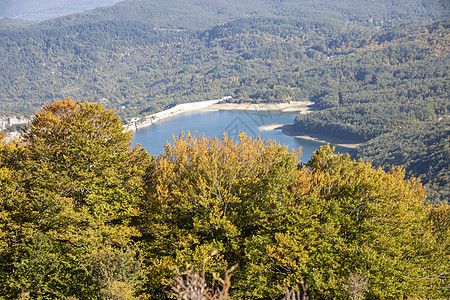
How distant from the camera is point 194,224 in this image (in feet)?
62.2

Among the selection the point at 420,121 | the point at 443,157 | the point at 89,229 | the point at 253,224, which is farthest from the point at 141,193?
the point at 420,121

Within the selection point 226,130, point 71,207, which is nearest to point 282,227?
point 71,207

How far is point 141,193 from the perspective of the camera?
22.3m

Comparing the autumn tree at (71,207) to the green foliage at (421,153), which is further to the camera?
the green foliage at (421,153)

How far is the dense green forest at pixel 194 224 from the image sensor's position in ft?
57.9

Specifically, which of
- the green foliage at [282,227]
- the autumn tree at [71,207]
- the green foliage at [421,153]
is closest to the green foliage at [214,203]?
the green foliage at [282,227]

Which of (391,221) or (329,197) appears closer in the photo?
(391,221)

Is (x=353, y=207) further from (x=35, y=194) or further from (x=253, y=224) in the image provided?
(x=35, y=194)

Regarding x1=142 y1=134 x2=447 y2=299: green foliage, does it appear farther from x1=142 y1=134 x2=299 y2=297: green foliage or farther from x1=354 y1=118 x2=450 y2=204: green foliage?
x1=354 y1=118 x2=450 y2=204: green foliage

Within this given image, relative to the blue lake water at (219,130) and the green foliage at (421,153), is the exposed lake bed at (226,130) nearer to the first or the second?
the blue lake water at (219,130)

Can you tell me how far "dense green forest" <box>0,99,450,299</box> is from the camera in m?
17.6

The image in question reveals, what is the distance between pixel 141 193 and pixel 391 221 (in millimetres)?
13696

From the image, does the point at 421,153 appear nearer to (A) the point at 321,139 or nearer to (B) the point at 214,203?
(A) the point at 321,139

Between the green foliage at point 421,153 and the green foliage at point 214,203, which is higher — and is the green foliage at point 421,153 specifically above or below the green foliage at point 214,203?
below
